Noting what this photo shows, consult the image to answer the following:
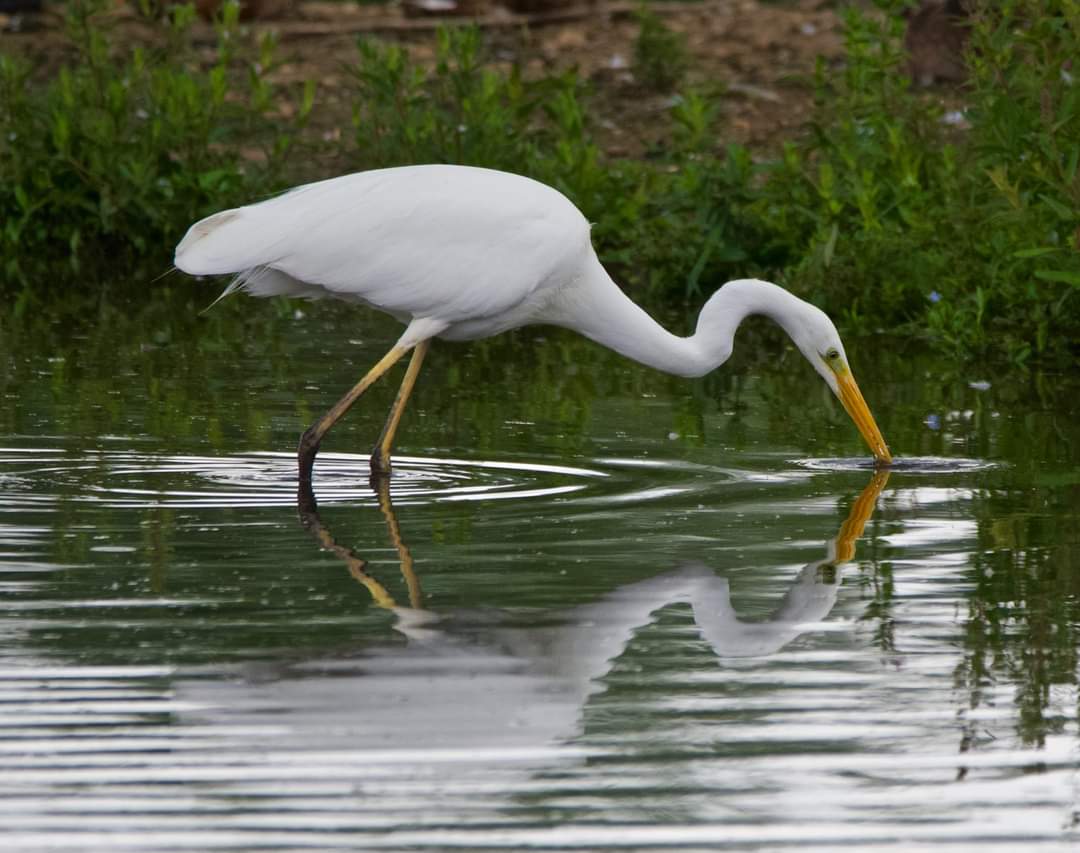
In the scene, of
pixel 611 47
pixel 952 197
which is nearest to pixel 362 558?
pixel 952 197

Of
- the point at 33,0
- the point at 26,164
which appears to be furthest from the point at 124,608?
the point at 33,0

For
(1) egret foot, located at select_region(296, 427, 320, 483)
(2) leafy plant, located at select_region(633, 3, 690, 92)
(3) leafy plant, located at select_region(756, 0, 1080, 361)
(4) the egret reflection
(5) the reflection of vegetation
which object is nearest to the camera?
(5) the reflection of vegetation

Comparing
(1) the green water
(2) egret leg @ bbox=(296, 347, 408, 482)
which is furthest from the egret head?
(2) egret leg @ bbox=(296, 347, 408, 482)

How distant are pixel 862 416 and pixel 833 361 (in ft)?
0.84

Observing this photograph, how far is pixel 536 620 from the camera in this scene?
5.48 metres

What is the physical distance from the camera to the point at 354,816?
4.01 meters

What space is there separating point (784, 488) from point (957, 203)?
11.7ft

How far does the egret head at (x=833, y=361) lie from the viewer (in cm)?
801

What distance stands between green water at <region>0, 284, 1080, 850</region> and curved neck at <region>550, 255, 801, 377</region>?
382mm

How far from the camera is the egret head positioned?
8008 mm

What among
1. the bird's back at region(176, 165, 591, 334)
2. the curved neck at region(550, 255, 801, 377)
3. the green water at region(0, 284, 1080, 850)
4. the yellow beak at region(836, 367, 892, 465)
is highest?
the bird's back at region(176, 165, 591, 334)

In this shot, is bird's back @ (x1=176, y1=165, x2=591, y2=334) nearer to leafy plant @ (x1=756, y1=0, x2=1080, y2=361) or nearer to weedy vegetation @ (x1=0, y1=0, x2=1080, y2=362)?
leafy plant @ (x1=756, y1=0, x2=1080, y2=361)

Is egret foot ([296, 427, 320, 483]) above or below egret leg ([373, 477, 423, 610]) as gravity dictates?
above

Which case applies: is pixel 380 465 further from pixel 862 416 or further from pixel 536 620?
pixel 536 620
